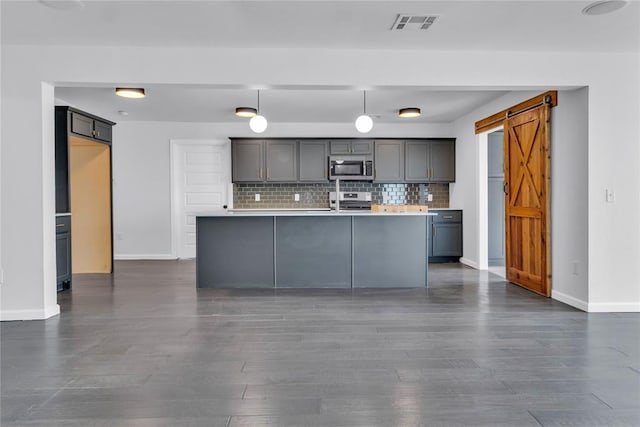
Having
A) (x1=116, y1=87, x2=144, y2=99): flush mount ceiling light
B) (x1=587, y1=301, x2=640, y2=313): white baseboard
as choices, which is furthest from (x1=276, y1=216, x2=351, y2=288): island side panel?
(x1=587, y1=301, x2=640, y2=313): white baseboard

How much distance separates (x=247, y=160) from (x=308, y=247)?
291 centimetres

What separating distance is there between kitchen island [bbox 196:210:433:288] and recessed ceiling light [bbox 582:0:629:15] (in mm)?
2495

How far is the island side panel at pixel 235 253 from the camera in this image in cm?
488

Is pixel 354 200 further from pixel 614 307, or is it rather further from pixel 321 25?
pixel 321 25

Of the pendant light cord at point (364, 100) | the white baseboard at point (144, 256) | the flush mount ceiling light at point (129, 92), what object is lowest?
the white baseboard at point (144, 256)

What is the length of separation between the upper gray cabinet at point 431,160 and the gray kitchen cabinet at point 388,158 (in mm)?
122

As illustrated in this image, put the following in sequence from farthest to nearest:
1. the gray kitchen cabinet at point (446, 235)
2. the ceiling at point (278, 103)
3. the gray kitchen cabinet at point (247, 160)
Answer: the gray kitchen cabinet at point (247, 160) < the gray kitchen cabinet at point (446, 235) < the ceiling at point (278, 103)

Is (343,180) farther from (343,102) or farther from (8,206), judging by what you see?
(8,206)

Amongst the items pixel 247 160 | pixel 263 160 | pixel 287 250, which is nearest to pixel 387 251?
pixel 287 250

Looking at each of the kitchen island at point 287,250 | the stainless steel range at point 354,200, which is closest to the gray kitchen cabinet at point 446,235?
the stainless steel range at point 354,200

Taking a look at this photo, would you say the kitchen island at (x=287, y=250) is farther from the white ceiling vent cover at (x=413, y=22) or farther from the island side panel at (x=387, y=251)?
the white ceiling vent cover at (x=413, y=22)

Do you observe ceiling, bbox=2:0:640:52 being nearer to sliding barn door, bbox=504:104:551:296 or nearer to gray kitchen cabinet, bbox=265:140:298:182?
sliding barn door, bbox=504:104:551:296

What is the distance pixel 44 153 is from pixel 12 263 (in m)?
0.98

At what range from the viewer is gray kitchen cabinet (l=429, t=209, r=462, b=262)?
22.6 ft
